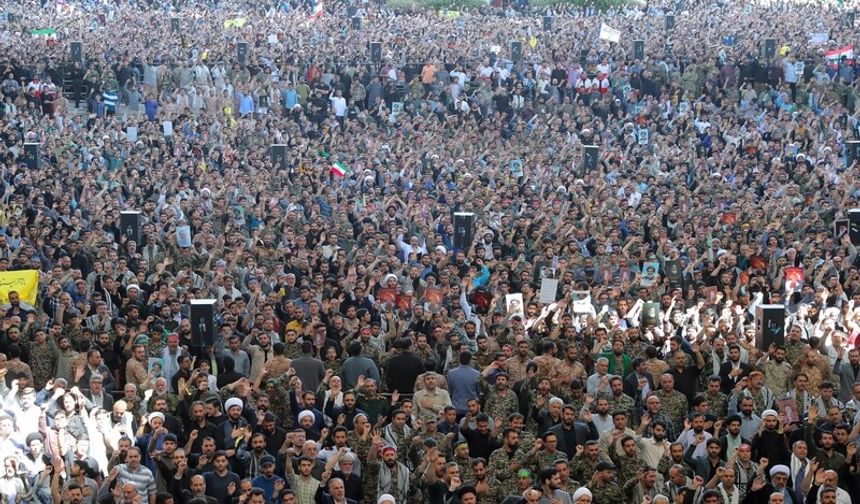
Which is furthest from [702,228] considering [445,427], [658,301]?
[445,427]

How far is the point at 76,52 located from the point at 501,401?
22084 mm

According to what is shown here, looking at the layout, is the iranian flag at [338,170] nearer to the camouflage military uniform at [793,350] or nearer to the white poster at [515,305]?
the white poster at [515,305]

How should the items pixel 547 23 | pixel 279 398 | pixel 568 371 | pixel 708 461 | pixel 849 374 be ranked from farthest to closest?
pixel 547 23 → pixel 849 374 → pixel 568 371 → pixel 279 398 → pixel 708 461

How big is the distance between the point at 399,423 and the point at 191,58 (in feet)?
A: 76.6

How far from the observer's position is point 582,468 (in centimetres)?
1409

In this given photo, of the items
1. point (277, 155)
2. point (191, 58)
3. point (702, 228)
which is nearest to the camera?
point (702, 228)

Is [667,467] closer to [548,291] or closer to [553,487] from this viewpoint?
[553,487]

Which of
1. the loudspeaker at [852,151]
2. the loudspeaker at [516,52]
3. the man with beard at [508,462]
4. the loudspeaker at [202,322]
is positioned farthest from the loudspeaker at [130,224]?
the loudspeaker at [516,52]

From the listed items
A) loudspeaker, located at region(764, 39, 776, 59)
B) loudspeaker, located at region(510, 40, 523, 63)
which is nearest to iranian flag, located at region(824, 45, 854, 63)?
loudspeaker, located at region(764, 39, 776, 59)

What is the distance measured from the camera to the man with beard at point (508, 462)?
13977 mm

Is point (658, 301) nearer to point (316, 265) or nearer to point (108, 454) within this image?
point (316, 265)

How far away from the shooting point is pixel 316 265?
2048cm

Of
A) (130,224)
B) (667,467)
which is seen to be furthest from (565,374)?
(130,224)

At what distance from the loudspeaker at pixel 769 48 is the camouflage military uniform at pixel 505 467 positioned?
79.5 ft
